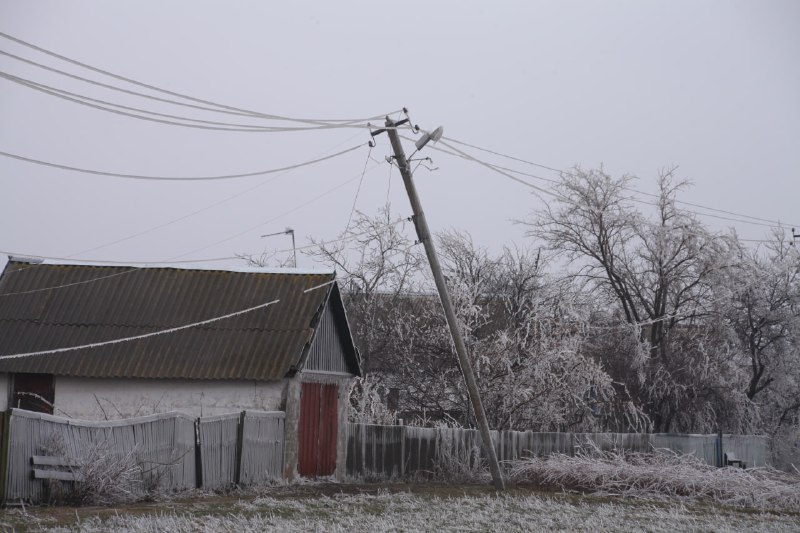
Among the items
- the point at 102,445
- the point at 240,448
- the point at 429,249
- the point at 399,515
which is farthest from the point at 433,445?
the point at 102,445

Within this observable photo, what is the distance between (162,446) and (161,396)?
366 centimetres

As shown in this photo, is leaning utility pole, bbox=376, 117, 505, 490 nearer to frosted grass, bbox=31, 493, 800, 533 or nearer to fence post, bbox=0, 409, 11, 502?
frosted grass, bbox=31, 493, 800, 533

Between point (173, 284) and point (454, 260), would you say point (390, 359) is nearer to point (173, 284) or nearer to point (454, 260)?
point (454, 260)

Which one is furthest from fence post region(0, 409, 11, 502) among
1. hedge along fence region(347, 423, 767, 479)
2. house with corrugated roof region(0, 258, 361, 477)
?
hedge along fence region(347, 423, 767, 479)

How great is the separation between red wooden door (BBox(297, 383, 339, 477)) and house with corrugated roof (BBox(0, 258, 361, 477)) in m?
0.03

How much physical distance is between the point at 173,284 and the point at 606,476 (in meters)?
10.9

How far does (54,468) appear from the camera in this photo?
15.1 m

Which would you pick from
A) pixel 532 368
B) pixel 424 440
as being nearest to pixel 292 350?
pixel 424 440

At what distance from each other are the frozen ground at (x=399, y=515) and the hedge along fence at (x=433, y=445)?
14.4 feet

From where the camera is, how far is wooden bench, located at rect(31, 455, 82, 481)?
14.8 meters

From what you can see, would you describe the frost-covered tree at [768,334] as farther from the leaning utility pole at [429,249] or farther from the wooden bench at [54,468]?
the wooden bench at [54,468]

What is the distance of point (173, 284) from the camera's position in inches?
914

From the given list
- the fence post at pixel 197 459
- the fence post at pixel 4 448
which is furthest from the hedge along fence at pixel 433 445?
the fence post at pixel 4 448

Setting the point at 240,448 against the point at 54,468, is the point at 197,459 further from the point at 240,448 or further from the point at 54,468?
the point at 54,468
